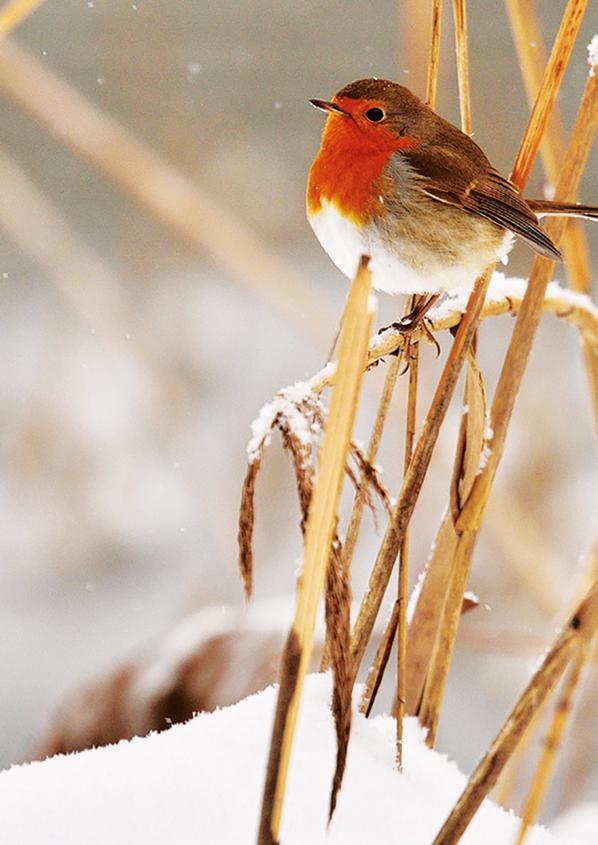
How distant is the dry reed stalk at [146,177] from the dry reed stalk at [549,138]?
1.56ft

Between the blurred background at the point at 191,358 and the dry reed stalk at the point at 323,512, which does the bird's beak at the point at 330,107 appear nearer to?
the blurred background at the point at 191,358

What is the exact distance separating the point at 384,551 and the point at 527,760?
64.0 inches

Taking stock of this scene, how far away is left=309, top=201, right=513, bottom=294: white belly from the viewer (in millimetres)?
935

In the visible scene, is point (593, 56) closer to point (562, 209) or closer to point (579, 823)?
point (562, 209)

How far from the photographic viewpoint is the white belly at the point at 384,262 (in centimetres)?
94

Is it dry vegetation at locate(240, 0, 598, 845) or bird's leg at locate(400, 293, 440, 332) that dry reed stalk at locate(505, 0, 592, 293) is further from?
bird's leg at locate(400, 293, 440, 332)

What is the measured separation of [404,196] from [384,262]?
0.07 m

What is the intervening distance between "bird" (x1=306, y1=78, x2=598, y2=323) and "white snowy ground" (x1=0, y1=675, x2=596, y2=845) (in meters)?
0.43

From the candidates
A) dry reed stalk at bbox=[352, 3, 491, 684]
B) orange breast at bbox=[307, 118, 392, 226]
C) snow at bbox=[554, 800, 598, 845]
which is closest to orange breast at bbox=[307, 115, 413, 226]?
orange breast at bbox=[307, 118, 392, 226]

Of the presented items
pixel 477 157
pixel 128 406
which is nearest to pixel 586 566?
pixel 477 157

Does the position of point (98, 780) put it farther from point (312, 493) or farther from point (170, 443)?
point (170, 443)

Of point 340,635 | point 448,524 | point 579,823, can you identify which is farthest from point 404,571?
point 579,823

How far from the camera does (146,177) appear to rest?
4.87 ft

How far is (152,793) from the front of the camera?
580 mm
